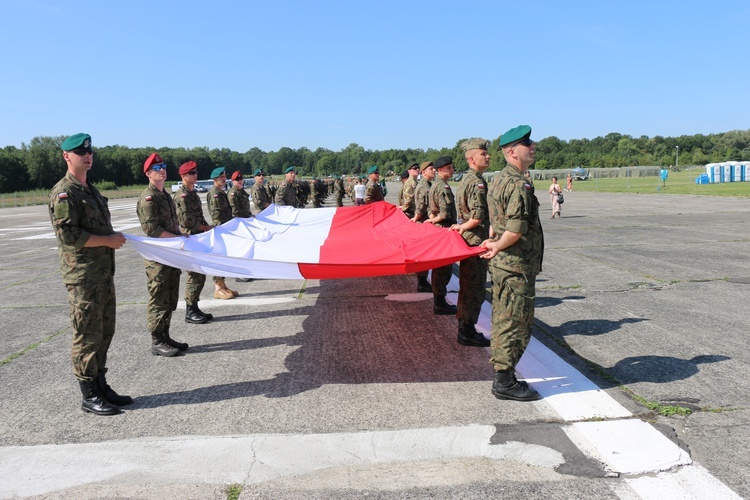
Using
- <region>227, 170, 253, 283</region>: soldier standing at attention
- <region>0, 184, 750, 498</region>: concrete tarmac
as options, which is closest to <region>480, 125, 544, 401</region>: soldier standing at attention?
<region>0, 184, 750, 498</region>: concrete tarmac

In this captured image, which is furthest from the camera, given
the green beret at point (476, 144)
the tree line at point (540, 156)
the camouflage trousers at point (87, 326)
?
the tree line at point (540, 156)

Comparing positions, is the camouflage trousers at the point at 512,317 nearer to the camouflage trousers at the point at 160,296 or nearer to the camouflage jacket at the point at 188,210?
the camouflage trousers at the point at 160,296

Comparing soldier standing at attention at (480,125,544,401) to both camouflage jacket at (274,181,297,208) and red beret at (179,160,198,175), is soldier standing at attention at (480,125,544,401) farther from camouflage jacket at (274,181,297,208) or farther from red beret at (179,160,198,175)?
camouflage jacket at (274,181,297,208)

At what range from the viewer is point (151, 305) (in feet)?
18.9

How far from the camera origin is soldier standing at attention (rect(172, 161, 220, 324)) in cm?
691

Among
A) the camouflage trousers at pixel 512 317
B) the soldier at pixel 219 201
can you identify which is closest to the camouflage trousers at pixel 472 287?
the camouflage trousers at pixel 512 317

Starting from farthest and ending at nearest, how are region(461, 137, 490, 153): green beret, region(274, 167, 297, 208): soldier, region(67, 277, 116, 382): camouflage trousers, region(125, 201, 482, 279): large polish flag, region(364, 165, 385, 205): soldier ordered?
region(364, 165, 385, 205): soldier
region(274, 167, 297, 208): soldier
region(461, 137, 490, 153): green beret
region(125, 201, 482, 279): large polish flag
region(67, 277, 116, 382): camouflage trousers

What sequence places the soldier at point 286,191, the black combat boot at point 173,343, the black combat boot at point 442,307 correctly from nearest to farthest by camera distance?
1. the black combat boot at point 173,343
2. the black combat boot at point 442,307
3. the soldier at point 286,191

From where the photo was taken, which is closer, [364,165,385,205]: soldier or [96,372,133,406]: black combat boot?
[96,372,133,406]: black combat boot

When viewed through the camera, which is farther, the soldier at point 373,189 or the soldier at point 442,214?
the soldier at point 373,189

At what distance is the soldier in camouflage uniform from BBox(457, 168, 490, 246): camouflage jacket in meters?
3.35

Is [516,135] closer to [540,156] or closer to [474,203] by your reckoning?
[474,203]

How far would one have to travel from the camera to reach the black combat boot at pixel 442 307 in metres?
7.11

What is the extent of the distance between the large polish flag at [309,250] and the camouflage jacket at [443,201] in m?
0.30
